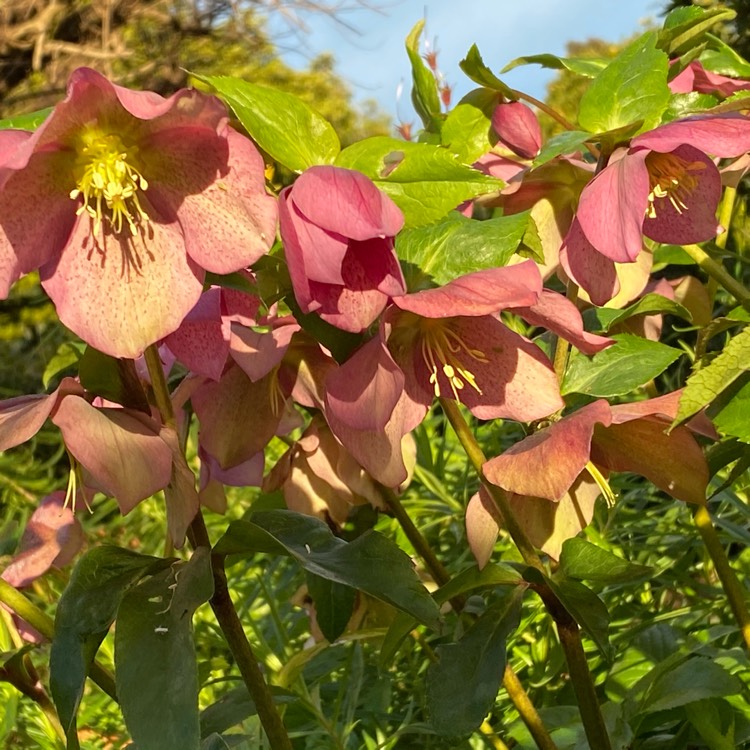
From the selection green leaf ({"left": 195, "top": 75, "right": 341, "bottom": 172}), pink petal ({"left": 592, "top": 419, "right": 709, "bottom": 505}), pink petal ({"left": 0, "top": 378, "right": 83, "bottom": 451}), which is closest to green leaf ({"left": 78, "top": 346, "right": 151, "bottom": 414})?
pink petal ({"left": 0, "top": 378, "right": 83, "bottom": 451})

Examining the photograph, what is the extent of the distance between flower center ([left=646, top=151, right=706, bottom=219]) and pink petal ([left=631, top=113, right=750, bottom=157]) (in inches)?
2.8

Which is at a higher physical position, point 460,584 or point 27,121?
point 27,121

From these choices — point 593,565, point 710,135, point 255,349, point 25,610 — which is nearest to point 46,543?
point 25,610

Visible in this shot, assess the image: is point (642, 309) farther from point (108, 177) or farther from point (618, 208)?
point (108, 177)

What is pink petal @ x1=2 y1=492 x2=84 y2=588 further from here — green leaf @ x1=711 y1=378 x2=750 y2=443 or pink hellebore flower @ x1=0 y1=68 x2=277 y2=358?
green leaf @ x1=711 y1=378 x2=750 y2=443

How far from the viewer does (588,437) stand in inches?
15.8

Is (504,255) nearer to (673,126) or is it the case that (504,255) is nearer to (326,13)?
(673,126)

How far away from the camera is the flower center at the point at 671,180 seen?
1.61 feet

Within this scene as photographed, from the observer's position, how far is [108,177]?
41cm

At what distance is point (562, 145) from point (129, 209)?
19cm

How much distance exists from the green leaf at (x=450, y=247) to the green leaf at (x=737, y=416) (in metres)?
0.11

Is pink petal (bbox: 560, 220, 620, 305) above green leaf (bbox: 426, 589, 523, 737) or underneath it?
above

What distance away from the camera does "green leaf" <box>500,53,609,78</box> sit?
0.53 meters

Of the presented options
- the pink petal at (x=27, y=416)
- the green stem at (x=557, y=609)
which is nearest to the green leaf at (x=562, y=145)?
the green stem at (x=557, y=609)
